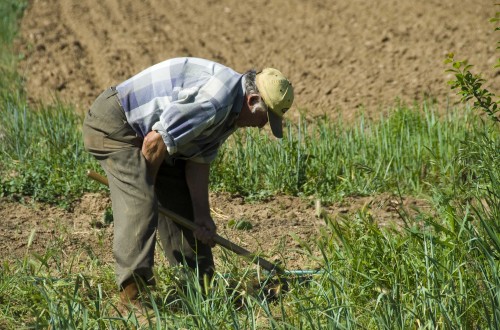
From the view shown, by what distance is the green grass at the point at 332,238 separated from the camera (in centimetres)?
401

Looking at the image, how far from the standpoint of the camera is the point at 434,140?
21.6ft

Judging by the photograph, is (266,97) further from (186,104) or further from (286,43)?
(286,43)

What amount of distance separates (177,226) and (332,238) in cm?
95

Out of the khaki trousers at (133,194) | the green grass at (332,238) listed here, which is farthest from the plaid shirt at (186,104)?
the green grass at (332,238)

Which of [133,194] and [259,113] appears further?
[133,194]

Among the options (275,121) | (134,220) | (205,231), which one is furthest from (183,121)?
(205,231)

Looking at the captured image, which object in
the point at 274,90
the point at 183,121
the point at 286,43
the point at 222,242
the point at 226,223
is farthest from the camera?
the point at 286,43

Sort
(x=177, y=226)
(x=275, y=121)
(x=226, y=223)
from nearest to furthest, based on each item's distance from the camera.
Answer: (x=275, y=121) < (x=177, y=226) < (x=226, y=223)

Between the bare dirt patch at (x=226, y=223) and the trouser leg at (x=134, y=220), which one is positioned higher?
the trouser leg at (x=134, y=220)

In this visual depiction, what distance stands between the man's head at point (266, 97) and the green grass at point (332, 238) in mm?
548

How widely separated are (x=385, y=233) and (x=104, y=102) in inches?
61.4

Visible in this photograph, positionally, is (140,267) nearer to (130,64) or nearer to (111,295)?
(111,295)

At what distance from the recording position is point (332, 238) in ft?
14.8

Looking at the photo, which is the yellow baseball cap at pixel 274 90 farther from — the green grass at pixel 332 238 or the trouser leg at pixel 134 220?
the trouser leg at pixel 134 220
